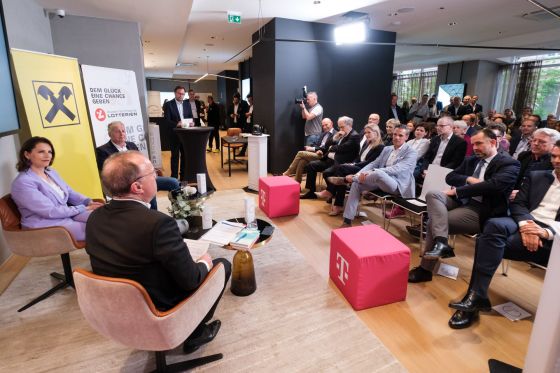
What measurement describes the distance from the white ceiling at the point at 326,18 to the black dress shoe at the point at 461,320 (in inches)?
175

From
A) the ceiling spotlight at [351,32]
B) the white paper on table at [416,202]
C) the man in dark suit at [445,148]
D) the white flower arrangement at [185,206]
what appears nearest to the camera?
the white flower arrangement at [185,206]

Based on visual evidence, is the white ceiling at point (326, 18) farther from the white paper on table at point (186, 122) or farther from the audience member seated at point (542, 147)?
the audience member seated at point (542, 147)

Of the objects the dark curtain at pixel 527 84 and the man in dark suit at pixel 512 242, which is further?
the dark curtain at pixel 527 84

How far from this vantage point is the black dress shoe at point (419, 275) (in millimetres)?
2664

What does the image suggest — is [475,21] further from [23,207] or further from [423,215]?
[23,207]

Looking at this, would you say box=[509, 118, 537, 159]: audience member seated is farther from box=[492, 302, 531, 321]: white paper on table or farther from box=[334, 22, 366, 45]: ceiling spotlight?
box=[334, 22, 366, 45]: ceiling spotlight

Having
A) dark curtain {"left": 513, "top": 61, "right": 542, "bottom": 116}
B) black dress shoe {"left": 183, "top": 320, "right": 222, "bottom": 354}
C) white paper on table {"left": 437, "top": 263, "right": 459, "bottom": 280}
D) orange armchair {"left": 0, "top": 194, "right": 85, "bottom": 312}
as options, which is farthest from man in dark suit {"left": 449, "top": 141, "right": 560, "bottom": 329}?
dark curtain {"left": 513, "top": 61, "right": 542, "bottom": 116}

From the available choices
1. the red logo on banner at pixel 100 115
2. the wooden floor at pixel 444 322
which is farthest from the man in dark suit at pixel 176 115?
the wooden floor at pixel 444 322

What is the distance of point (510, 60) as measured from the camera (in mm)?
10797

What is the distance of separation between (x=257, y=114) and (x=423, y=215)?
4588mm

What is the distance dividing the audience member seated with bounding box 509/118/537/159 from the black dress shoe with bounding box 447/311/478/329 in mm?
2685

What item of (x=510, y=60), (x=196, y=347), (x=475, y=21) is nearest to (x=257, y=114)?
(x=475, y=21)

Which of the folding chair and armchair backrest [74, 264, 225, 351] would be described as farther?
the folding chair

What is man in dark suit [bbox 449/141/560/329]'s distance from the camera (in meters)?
2.08
